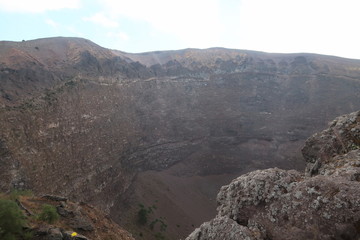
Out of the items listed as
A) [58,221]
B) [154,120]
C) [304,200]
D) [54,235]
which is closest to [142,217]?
[58,221]

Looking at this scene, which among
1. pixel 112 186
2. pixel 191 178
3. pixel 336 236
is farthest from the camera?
pixel 191 178

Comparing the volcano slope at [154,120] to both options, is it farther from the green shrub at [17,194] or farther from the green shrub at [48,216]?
the green shrub at [48,216]

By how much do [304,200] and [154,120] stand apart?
3850 cm

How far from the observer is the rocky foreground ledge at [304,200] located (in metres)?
6.46

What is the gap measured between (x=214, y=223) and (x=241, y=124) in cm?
4263

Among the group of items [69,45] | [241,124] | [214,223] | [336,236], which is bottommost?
[241,124]

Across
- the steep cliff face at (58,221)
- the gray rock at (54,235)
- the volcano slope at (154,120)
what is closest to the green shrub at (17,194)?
the steep cliff face at (58,221)

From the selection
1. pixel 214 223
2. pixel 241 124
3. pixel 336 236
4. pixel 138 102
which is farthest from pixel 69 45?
pixel 336 236

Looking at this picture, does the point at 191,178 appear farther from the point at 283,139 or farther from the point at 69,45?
the point at 69,45

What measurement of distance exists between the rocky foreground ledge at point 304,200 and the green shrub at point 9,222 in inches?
272

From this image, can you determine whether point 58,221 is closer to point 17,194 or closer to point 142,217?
point 17,194

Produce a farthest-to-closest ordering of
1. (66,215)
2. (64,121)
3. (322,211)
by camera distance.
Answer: (64,121), (66,215), (322,211)

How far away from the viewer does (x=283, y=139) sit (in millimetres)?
47938

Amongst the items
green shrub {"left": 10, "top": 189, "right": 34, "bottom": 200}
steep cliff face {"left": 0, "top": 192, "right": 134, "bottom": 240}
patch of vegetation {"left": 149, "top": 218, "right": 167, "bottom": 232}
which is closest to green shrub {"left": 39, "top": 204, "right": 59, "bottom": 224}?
steep cliff face {"left": 0, "top": 192, "right": 134, "bottom": 240}
